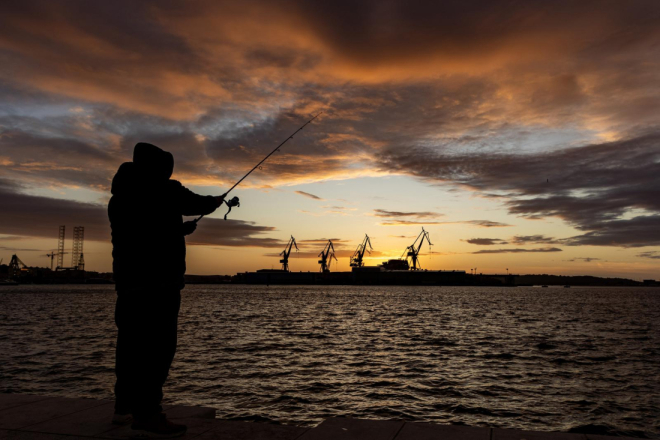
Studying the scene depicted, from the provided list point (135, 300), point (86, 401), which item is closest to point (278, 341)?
point (86, 401)

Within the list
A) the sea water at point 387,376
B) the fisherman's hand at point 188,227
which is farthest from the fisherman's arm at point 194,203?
the sea water at point 387,376

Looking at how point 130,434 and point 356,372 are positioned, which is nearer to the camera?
point 130,434

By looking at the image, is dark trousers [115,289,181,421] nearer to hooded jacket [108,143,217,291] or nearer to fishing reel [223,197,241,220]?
hooded jacket [108,143,217,291]

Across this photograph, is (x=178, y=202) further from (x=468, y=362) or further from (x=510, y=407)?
(x=468, y=362)

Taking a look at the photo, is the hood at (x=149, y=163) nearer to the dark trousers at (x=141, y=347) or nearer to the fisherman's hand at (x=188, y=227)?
the fisherman's hand at (x=188, y=227)

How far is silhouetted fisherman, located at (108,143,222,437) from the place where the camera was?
4160mm

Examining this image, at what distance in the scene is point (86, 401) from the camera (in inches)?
207

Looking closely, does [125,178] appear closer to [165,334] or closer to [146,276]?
[146,276]

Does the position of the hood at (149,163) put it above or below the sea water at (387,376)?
above

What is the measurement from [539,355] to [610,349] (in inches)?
Result: 188

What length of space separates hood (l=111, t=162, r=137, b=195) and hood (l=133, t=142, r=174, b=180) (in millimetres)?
51

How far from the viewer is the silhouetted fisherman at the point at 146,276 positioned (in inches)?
164

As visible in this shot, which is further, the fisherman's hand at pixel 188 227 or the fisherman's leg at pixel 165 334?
the fisherman's hand at pixel 188 227

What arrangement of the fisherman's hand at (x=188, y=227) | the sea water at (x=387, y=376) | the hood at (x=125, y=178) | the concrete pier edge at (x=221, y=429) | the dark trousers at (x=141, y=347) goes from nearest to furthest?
the concrete pier edge at (x=221, y=429)
the dark trousers at (x=141, y=347)
the hood at (x=125, y=178)
the fisherman's hand at (x=188, y=227)
the sea water at (x=387, y=376)
